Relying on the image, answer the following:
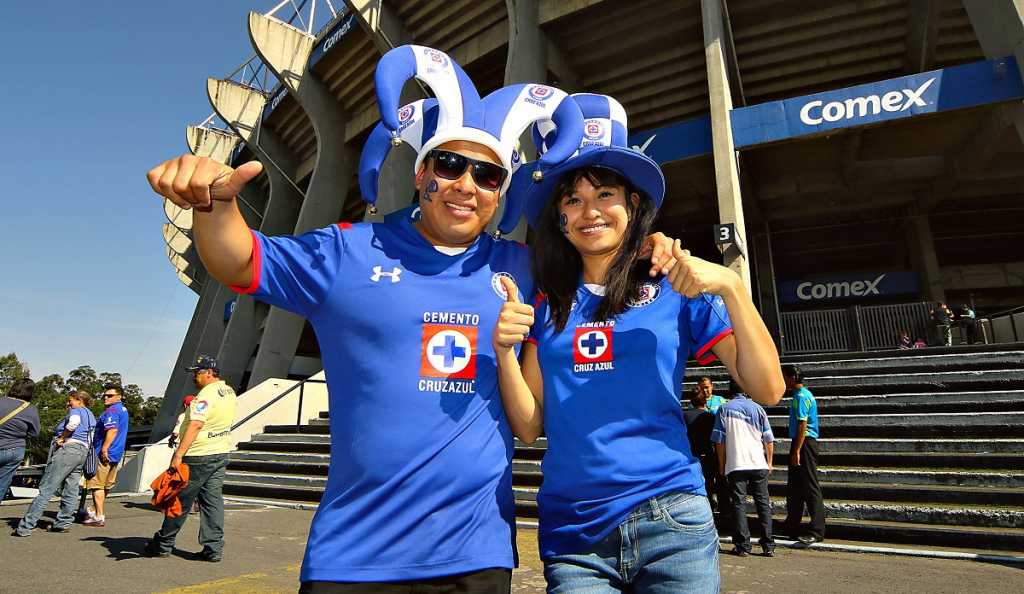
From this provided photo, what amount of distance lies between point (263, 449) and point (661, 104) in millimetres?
14333

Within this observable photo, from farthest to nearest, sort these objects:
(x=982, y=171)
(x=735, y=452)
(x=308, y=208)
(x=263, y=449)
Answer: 1. (x=308, y=208)
2. (x=982, y=171)
3. (x=263, y=449)
4. (x=735, y=452)

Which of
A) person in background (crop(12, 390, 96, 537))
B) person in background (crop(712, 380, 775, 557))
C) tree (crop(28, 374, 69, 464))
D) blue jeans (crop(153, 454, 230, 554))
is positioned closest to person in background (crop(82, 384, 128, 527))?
person in background (crop(12, 390, 96, 537))

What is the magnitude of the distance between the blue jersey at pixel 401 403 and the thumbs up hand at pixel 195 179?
8.9 inches

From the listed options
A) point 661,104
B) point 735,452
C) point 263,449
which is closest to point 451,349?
point 735,452

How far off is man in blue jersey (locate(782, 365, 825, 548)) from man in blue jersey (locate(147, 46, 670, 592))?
481 cm

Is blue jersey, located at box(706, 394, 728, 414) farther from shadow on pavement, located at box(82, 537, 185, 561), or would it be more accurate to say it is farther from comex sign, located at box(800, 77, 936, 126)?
comex sign, located at box(800, 77, 936, 126)

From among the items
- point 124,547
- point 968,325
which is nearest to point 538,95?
point 124,547

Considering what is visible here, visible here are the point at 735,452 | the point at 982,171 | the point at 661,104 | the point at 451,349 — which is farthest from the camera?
the point at 982,171

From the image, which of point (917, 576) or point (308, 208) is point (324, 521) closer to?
point (917, 576)

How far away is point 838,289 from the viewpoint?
23.2 metres

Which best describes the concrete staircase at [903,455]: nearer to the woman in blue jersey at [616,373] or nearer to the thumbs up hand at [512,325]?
the woman in blue jersey at [616,373]

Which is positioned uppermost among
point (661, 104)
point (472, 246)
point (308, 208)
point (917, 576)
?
point (661, 104)

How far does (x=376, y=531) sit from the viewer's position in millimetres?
1439

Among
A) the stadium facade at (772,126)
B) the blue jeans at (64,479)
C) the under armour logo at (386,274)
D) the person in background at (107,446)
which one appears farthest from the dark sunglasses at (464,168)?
the stadium facade at (772,126)
